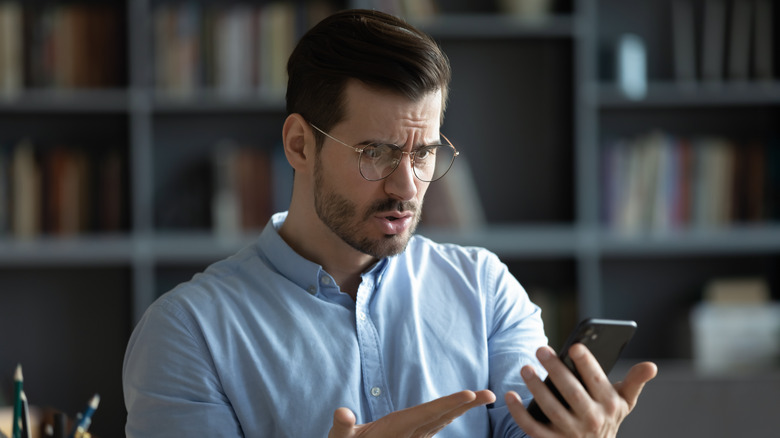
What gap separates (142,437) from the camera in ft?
4.12

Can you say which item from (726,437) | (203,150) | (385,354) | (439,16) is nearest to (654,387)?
(726,437)

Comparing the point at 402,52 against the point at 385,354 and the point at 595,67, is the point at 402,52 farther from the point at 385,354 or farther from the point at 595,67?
the point at 595,67

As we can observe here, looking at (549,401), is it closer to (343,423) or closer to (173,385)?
(343,423)

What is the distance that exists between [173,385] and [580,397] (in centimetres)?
55

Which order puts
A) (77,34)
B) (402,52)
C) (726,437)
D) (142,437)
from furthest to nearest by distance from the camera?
(77,34)
(726,437)
(402,52)
(142,437)

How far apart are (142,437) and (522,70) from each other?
2.48 metres

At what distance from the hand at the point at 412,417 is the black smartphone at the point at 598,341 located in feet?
0.28

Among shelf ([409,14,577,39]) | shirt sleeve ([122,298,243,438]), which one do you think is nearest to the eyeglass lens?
shirt sleeve ([122,298,243,438])

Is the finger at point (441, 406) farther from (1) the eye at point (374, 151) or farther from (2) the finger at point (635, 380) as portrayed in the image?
(1) the eye at point (374, 151)

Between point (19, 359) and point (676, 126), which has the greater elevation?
point (676, 126)

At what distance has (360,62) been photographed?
4.48ft

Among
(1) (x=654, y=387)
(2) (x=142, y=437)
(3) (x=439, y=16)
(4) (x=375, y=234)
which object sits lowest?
(1) (x=654, y=387)

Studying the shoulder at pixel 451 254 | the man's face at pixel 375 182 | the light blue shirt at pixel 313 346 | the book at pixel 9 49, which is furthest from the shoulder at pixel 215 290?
the book at pixel 9 49

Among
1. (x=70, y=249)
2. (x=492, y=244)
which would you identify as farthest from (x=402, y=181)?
(x=70, y=249)
